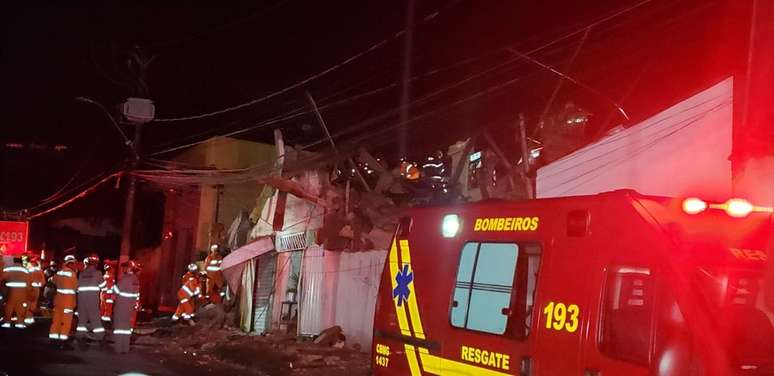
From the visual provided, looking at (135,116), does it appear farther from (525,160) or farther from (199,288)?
(525,160)

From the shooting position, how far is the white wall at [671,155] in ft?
26.5

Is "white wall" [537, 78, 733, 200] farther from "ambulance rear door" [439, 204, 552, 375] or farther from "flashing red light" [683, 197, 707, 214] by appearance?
"flashing red light" [683, 197, 707, 214]

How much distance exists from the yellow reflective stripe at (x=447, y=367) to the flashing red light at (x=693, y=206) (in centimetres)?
142

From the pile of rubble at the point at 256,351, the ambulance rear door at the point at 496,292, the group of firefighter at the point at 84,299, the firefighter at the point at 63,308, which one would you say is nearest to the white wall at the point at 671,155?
the ambulance rear door at the point at 496,292

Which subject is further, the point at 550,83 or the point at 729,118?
the point at 550,83

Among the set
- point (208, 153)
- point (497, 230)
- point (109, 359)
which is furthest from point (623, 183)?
point (208, 153)

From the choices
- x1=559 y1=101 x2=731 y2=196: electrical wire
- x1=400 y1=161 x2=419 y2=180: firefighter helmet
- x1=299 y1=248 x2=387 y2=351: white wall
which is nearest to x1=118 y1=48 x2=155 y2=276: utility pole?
x1=299 y1=248 x2=387 y2=351: white wall

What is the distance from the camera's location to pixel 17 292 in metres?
16.3

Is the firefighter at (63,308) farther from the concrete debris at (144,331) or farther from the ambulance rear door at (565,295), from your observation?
the ambulance rear door at (565,295)

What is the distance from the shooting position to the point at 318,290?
50.5 feet

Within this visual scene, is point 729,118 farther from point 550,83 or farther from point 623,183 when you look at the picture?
point 550,83

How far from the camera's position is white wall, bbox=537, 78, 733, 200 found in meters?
8.06

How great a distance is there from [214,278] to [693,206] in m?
16.4

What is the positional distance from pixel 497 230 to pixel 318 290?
427 inches
